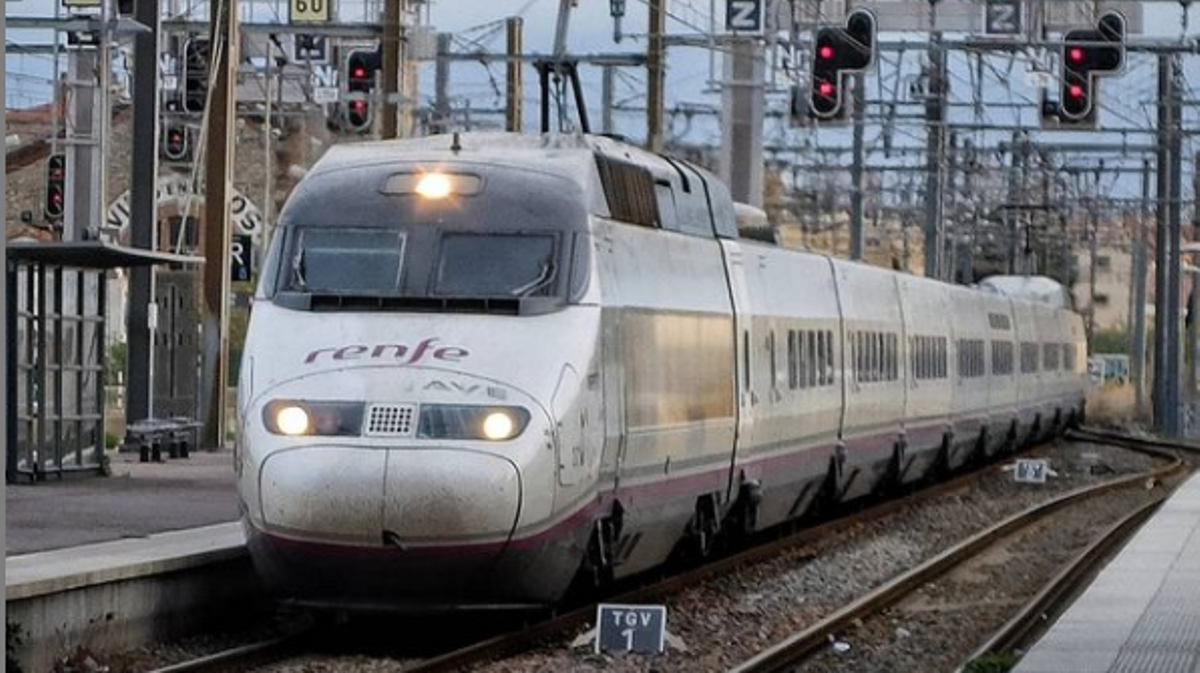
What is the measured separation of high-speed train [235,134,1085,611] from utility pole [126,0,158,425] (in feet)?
36.9

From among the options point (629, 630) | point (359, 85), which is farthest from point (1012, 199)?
point (629, 630)

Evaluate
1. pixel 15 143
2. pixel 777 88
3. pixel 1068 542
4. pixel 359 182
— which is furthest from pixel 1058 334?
pixel 359 182

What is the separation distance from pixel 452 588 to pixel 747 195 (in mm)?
19610

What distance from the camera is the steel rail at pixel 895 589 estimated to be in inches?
564

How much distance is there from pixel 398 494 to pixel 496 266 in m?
2.03

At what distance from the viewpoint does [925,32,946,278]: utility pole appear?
44.8 metres

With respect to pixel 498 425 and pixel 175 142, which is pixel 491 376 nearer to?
pixel 498 425

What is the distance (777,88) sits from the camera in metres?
36.1

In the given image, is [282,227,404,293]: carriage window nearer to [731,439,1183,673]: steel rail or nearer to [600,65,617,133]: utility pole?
[731,439,1183,673]: steel rail

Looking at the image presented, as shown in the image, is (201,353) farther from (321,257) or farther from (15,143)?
(15,143)

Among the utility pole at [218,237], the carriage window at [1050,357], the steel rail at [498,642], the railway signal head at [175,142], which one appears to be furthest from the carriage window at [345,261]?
the carriage window at [1050,357]

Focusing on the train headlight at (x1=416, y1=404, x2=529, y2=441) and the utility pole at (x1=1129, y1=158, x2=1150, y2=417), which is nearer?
the train headlight at (x1=416, y1=404, x2=529, y2=441)

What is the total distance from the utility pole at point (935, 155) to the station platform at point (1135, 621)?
2366 centimetres

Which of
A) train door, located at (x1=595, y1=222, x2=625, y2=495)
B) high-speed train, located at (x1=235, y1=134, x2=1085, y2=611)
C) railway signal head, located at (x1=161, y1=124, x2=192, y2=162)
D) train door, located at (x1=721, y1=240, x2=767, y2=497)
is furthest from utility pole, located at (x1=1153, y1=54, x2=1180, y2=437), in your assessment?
train door, located at (x1=595, y1=222, x2=625, y2=495)
